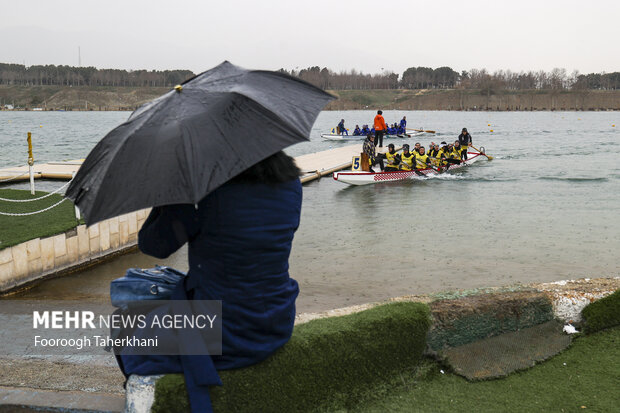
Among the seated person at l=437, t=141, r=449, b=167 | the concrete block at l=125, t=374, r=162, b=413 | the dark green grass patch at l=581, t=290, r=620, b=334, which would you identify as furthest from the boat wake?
the concrete block at l=125, t=374, r=162, b=413

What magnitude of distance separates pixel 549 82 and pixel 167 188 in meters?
Result: 185

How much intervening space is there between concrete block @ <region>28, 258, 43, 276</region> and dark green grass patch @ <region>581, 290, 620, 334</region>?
6.93 meters

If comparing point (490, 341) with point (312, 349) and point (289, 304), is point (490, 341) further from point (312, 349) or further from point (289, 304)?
point (289, 304)

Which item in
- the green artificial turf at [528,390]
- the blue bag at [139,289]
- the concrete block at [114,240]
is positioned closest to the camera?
the blue bag at [139,289]

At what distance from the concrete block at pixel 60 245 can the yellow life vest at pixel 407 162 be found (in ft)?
A: 46.5

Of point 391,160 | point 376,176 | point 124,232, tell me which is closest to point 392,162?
point 391,160

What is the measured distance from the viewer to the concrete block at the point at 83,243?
9.27 m

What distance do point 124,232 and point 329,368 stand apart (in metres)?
8.04

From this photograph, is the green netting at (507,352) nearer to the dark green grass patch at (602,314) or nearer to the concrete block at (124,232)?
the dark green grass patch at (602,314)

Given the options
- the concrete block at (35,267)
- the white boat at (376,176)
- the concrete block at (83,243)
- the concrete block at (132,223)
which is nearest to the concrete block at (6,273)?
the concrete block at (35,267)

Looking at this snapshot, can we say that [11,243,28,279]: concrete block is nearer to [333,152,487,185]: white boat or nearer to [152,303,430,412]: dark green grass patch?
[152,303,430,412]: dark green grass patch

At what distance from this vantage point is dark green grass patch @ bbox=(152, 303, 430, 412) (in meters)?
2.74

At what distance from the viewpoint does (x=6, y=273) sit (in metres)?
7.70

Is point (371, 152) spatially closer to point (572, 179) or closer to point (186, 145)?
point (572, 179)
